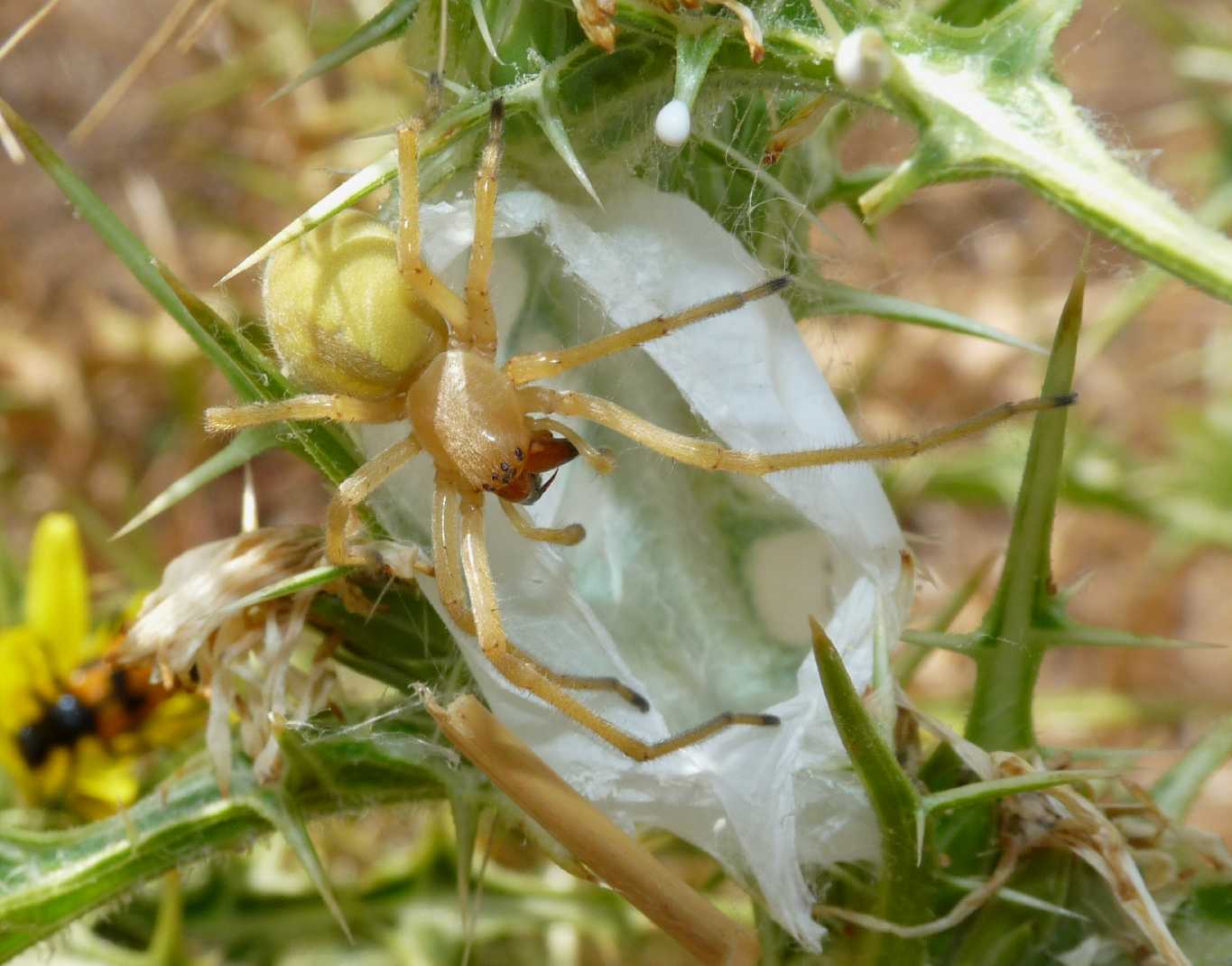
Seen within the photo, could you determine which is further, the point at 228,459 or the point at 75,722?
the point at 75,722

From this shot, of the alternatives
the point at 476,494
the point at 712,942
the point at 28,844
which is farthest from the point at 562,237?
the point at 28,844

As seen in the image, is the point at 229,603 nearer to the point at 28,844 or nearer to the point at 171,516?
the point at 28,844

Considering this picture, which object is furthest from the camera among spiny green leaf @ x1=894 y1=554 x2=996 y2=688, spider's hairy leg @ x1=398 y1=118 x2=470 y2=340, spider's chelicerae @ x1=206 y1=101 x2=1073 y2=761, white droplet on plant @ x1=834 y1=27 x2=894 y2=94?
spiny green leaf @ x1=894 y1=554 x2=996 y2=688

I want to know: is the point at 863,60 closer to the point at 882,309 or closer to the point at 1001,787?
the point at 882,309

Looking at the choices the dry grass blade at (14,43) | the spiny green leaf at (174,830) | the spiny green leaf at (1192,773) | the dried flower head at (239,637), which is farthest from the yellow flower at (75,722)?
the spiny green leaf at (1192,773)

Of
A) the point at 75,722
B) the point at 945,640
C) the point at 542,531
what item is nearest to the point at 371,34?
the point at 542,531

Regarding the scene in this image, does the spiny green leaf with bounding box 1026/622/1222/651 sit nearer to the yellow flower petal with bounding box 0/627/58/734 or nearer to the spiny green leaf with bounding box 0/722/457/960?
the spiny green leaf with bounding box 0/722/457/960

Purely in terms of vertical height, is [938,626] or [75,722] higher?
[938,626]

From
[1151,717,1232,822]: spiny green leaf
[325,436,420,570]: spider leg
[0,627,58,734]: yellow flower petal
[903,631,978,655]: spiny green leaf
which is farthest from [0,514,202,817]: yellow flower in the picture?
[1151,717,1232,822]: spiny green leaf

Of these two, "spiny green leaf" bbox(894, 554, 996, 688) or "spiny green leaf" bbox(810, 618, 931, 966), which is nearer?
"spiny green leaf" bbox(810, 618, 931, 966)
